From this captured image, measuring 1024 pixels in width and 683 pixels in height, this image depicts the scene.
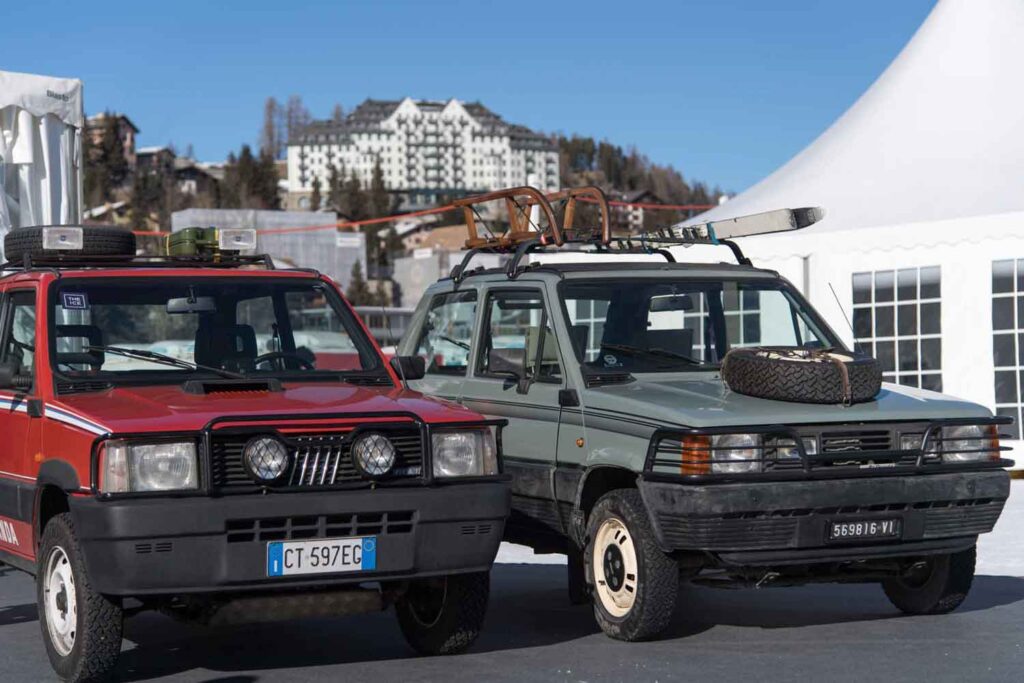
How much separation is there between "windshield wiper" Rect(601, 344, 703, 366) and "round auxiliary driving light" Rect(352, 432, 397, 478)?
2.22 meters

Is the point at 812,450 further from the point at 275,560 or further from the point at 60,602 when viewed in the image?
the point at 60,602

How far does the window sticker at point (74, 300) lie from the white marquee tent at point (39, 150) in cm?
570

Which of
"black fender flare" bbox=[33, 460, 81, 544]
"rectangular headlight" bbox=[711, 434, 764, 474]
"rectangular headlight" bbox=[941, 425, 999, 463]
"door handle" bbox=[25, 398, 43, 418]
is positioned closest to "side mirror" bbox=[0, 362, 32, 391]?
"door handle" bbox=[25, 398, 43, 418]

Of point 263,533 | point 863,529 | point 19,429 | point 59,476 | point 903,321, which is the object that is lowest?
point 863,529

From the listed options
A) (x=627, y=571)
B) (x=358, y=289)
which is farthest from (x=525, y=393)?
(x=358, y=289)

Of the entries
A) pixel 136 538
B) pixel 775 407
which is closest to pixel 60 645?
pixel 136 538

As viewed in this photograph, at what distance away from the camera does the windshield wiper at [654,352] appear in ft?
27.6

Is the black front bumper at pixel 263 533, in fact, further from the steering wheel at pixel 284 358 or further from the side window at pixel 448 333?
the side window at pixel 448 333

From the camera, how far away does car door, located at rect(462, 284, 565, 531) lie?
27.0 ft

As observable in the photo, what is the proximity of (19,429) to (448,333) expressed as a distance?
3237 mm

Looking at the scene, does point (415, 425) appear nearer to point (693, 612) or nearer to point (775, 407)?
point (775, 407)

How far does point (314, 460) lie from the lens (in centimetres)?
637

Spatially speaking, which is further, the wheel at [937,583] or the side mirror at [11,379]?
the wheel at [937,583]

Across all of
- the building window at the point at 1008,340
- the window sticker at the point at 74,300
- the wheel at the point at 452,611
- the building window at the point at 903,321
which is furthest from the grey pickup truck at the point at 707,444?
the building window at the point at 903,321
